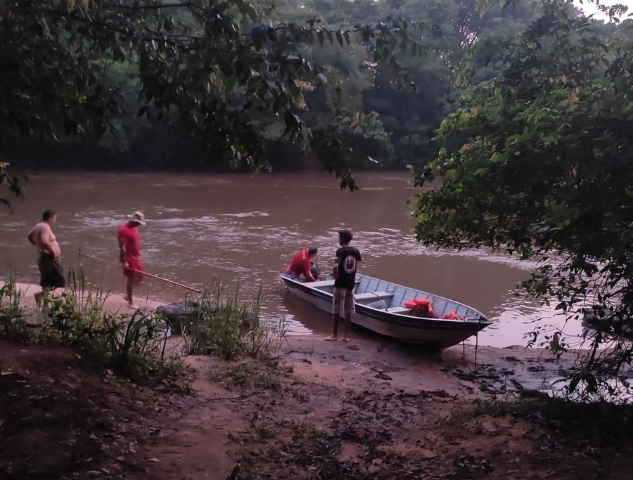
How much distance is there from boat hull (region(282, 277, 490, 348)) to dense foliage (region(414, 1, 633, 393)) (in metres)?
3.12

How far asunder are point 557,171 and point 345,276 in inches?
203

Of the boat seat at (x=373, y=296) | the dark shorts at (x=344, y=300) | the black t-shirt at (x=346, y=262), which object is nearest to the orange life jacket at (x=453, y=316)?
the dark shorts at (x=344, y=300)

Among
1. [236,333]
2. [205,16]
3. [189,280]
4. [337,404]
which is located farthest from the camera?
[189,280]

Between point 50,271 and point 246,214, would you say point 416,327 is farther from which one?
point 246,214

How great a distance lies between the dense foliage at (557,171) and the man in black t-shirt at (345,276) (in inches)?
120

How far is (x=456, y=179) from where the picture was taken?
5.38 meters

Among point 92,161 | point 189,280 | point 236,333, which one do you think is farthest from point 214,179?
point 236,333

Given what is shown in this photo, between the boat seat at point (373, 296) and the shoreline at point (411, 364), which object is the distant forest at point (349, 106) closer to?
the boat seat at point (373, 296)

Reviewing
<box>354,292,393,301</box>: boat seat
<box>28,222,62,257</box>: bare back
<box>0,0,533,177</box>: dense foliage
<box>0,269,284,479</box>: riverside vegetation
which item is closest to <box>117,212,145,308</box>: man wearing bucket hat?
<box>28,222,62,257</box>: bare back

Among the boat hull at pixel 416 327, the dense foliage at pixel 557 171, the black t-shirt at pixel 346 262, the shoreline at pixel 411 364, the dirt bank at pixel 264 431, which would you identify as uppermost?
the dense foliage at pixel 557 171

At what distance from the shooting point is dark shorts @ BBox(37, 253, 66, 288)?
30.7ft

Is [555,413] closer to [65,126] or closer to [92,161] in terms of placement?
[65,126]

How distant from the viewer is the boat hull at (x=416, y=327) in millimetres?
9062

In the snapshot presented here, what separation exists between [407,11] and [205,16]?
39344mm
